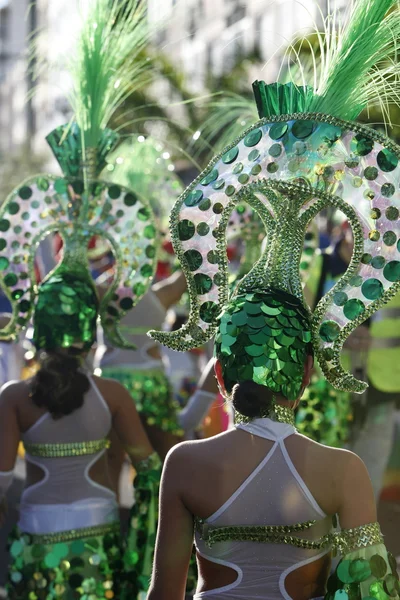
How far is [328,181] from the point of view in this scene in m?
2.90

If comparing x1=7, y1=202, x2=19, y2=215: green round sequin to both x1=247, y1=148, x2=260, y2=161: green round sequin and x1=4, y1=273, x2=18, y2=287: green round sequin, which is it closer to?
x1=4, y1=273, x2=18, y2=287: green round sequin

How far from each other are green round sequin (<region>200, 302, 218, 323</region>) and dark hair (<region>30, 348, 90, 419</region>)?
0.97 meters

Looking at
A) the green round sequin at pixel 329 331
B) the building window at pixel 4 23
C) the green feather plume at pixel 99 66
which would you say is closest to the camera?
the green round sequin at pixel 329 331

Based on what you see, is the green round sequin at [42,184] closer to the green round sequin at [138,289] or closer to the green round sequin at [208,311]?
the green round sequin at [138,289]

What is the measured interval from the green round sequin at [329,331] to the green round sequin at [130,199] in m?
1.93

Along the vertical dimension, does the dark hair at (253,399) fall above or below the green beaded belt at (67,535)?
above

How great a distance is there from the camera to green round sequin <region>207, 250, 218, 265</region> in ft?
9.89

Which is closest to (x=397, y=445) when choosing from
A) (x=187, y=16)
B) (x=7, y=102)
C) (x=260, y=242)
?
(x=260, y=242)

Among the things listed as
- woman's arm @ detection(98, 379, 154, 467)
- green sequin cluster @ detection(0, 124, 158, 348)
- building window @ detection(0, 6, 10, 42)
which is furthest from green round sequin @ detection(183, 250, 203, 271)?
building window @ detection(0, 6, 10, 42)

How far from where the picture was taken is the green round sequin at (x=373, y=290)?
2.87m

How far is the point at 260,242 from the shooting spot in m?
5.33

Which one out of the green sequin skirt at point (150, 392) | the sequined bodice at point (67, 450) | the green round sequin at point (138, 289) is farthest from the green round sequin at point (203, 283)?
the green sequin skirt at point (150, 392)

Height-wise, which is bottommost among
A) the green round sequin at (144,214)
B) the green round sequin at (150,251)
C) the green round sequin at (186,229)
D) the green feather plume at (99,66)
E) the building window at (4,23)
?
the green round sequin at (150,251)

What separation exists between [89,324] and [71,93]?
40.1 inches
